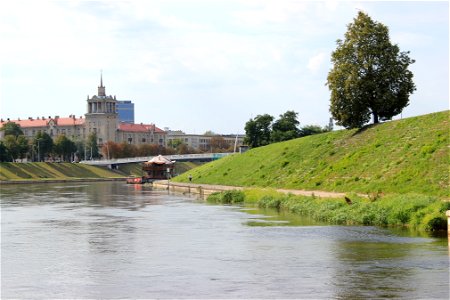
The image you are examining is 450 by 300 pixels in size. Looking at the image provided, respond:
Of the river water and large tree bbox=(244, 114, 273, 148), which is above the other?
large tree bbox=(244, 114, 273, 148)

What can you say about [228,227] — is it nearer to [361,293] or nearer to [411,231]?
A: [411,231]

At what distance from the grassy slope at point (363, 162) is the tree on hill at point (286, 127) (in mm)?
Answer: 31768

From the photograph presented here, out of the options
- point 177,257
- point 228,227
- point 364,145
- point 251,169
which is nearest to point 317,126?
point 251,169

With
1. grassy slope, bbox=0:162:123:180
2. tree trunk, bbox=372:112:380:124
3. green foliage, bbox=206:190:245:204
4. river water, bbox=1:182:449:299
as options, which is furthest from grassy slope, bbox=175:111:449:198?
grassy slope, bbox=0:162:123:180

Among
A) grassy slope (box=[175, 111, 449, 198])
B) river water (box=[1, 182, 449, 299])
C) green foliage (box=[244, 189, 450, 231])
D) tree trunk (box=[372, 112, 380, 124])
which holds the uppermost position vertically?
tree trunk (box=[372, 112, 380, 124])

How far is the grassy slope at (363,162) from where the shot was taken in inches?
2069

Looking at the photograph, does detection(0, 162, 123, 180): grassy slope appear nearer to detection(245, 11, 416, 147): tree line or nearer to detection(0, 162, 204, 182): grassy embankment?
detection(0, 162, 204, 182): grassy embankment

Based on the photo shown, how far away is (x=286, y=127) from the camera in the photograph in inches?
5369

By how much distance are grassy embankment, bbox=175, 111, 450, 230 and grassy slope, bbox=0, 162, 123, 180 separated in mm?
86371

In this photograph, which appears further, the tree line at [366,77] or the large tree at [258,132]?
the large tree at [258,132]

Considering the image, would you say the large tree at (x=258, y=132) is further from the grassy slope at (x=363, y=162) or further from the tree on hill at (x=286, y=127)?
the grassy slope at (x=363, y=162)

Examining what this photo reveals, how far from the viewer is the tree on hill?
131750mm

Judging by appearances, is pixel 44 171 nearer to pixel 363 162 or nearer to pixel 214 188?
pixel 214 188

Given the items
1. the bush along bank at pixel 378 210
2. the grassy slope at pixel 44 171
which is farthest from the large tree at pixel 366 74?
the grassy slope at pixel 44 171
